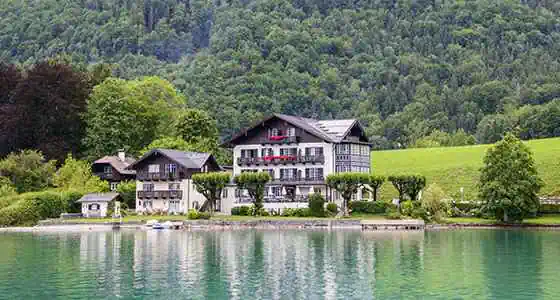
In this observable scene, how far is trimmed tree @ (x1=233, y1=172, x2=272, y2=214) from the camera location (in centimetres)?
9512

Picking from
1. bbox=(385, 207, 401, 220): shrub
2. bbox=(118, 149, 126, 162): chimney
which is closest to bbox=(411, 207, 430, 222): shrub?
bbox=(385, 207, 401, 220): shrub

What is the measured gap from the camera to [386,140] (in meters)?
187

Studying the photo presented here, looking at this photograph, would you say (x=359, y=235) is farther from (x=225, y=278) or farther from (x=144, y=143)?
(x=144, y=143)

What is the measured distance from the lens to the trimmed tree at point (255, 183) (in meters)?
95.1

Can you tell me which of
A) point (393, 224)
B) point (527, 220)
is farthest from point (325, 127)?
point (527, 220)

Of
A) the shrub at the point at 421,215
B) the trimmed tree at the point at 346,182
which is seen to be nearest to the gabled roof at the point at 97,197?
the trimmed tree at the point at 346,182

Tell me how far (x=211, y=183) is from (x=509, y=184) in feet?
101

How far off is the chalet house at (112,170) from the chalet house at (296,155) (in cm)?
1601

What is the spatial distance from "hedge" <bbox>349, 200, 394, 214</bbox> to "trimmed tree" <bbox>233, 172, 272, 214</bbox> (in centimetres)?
937

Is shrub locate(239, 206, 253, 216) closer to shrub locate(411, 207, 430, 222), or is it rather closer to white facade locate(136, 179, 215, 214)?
white facade locate(136, 179, 215, 214)

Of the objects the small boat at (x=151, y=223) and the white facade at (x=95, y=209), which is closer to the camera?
the small boat at (x=151, y=223)

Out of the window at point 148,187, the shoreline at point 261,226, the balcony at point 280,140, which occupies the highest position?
the balcony at point 280,140

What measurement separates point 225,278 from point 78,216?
59.1 m

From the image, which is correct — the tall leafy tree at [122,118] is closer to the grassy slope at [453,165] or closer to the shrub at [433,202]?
the grassy slope at [453,165]
